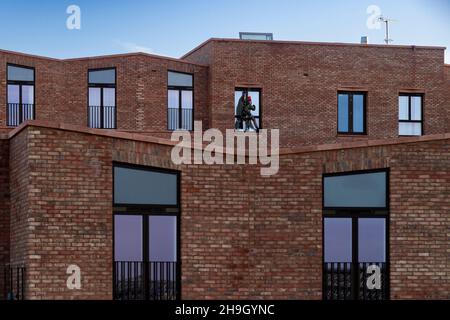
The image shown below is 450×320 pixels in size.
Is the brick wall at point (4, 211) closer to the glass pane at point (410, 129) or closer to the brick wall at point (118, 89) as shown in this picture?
the brick wall at point (118, 89)

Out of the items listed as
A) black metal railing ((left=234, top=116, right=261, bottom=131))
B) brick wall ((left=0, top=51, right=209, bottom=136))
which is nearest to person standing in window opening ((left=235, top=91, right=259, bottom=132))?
black metal railing ((left=234, top=116, right=261, bottom=131))

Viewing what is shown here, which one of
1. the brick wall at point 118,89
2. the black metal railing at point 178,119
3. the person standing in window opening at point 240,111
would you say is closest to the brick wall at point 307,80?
the person standing in window opening at point 240,111

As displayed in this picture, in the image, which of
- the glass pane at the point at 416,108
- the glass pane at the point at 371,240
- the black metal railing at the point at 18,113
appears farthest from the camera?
the glass pane at the point at 416,108

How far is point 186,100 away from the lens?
40875 millimetres

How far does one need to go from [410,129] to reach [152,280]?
24.6 m

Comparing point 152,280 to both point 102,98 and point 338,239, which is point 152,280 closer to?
point 338,239

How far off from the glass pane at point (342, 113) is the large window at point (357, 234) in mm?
20839

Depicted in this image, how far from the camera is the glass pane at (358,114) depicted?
4088 cm

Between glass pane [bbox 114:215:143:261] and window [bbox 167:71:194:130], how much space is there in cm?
2152

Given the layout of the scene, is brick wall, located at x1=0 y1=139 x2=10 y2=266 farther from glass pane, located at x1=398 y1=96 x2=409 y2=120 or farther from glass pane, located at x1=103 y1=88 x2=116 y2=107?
glass pane, located at x1=398 y1=96 x2=409 y2=120

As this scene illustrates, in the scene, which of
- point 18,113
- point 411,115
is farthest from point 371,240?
point 18,113

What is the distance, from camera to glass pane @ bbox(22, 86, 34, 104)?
4016 centimetres

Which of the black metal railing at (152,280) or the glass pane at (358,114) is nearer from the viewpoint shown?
the black metal railing at (152,280)
